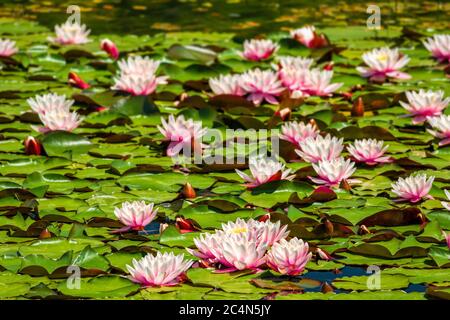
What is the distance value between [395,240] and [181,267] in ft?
2.97

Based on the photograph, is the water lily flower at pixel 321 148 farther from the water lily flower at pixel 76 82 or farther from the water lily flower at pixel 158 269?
the water lily flower at pixel 76 82

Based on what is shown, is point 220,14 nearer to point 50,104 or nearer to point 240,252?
point 50,104

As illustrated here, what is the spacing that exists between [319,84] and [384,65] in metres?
0.59

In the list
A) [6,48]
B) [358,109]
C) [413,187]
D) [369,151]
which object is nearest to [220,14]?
[6,48]

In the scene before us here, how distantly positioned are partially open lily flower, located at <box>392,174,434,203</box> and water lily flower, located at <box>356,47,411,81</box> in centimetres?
224

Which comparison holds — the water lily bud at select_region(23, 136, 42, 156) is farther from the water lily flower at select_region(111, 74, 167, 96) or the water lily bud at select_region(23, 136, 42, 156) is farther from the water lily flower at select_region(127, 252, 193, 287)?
the water lily flower at select_region(127, 252, 193, 287)

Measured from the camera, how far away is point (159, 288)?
3527 millimetres

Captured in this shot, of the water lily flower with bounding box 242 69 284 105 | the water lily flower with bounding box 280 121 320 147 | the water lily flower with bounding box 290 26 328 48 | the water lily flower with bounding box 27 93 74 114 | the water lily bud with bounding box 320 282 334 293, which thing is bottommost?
the water lily bud with bounding box 320 282 334 293

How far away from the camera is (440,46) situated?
6910 mm

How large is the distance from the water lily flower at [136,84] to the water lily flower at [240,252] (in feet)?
8.18

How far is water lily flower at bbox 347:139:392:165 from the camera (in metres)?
4.81

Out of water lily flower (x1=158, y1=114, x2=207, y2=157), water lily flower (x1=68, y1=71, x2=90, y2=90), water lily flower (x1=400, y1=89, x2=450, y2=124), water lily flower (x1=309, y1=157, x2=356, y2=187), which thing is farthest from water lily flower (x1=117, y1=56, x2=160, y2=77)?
water lily flower (x1=309, y1=157, x2=356, y2=187)
